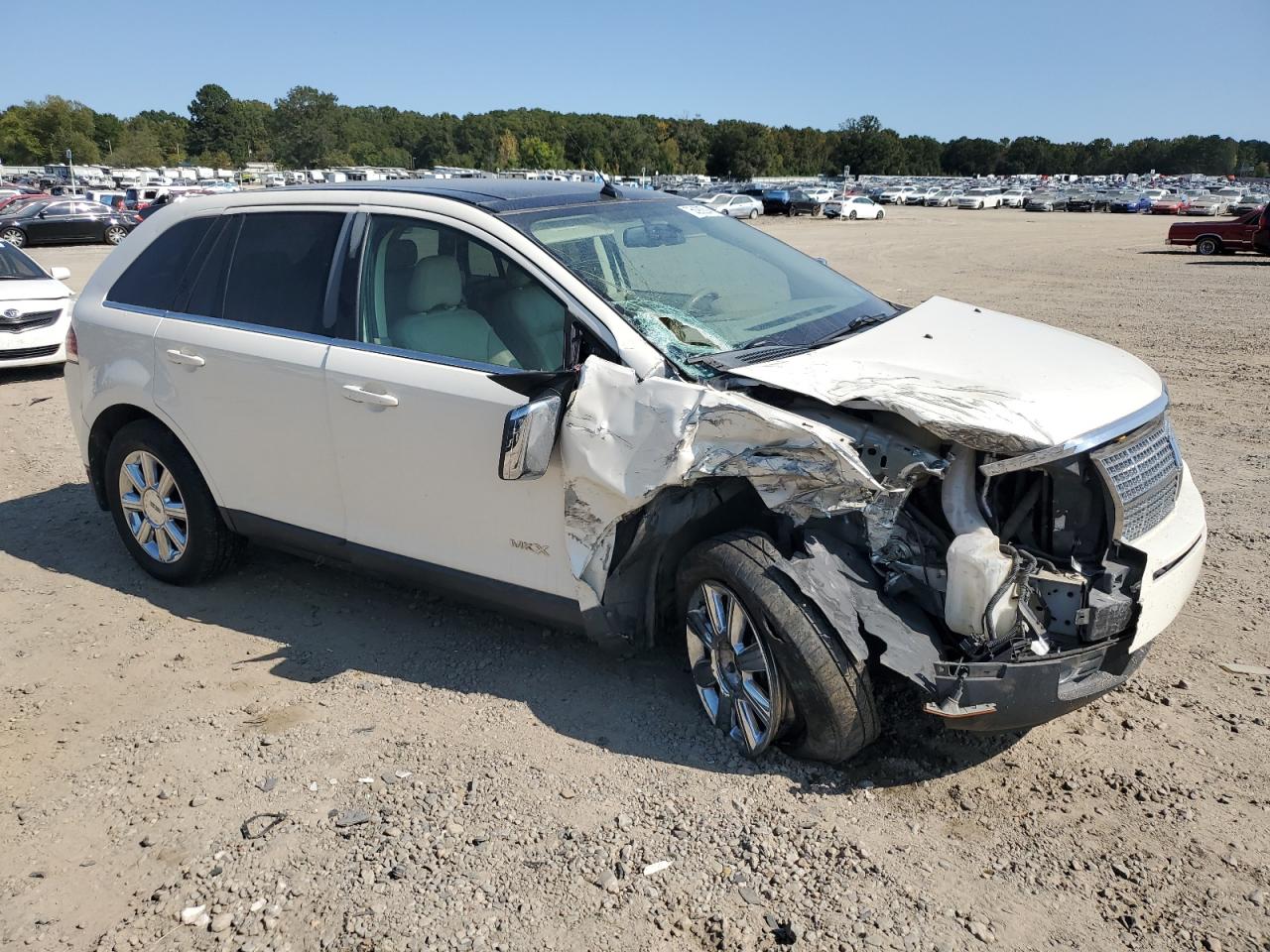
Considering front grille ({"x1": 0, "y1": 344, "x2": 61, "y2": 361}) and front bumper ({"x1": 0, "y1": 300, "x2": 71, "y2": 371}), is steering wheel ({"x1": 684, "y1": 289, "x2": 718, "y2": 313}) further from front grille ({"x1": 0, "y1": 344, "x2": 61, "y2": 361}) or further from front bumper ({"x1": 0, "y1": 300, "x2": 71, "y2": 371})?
front grille ({"x1": 0, "y1": 344, "x2": 61, "y2": 361})

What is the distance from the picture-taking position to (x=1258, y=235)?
23.8 metres

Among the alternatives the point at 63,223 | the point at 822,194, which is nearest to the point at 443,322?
the point at 63,223

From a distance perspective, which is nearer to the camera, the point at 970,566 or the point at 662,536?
the point at 970,566

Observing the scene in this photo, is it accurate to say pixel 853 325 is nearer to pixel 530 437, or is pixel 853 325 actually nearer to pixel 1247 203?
pixel 530 437

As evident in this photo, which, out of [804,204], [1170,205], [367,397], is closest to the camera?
[367,397]

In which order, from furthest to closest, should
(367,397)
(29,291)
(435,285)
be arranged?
(29,291), (435,285), (367,397)

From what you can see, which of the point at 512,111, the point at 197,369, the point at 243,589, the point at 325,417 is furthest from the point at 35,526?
the point at 512,111

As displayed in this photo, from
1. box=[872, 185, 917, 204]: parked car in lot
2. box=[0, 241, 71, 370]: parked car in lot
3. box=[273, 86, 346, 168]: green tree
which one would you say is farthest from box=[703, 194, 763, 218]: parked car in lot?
box=[273, 86, 346, 168]: green tree

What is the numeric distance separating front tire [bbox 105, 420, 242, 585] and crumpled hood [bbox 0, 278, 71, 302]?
7.07m

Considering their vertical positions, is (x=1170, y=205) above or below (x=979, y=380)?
below

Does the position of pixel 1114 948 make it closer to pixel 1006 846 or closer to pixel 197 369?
pixel 1006 846

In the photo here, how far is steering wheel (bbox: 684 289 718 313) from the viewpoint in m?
3.95

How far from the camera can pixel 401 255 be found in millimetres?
4207

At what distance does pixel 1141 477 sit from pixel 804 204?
167 ft
